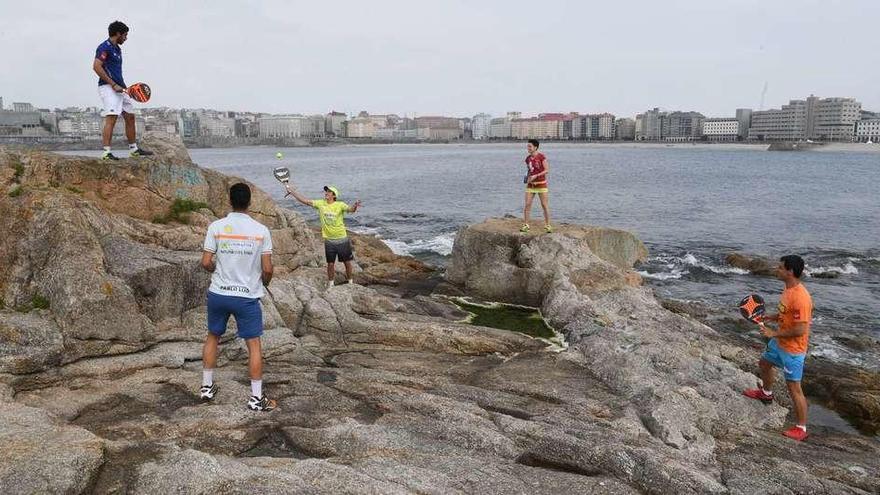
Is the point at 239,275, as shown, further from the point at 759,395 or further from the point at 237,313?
the point at 759,395

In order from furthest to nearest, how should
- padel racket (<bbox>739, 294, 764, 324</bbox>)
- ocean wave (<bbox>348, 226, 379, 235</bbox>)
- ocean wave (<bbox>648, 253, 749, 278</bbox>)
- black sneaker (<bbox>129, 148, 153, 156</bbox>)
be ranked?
ocean wave (<bbox>348, 226, 379, 235</bbox>)
ocean wave (<bbox>648, 253, 749, 278</bbox>)
black sneaker (<bbox>129, 148, 153, 156</bbox>)
padel racket (<bbox>739, 294, 764, 324</bbox>)

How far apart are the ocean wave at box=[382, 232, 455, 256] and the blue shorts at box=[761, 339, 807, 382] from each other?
709 inches

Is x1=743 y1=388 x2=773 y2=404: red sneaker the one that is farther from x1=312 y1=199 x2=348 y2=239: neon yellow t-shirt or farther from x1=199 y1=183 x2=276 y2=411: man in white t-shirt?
x1=312 y1=199 x2=348 y2=239: neon yellow t-shirt

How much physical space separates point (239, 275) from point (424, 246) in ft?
72.9

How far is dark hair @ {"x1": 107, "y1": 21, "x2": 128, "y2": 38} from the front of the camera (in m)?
11.0

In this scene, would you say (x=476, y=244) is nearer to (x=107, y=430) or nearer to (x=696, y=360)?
(x=696, y=360)

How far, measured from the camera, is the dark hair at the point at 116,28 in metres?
11.0

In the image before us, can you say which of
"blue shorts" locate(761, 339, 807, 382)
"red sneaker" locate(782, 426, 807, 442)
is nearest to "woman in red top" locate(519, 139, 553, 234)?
"blue shorts" locate(761, 339, 807, 382)

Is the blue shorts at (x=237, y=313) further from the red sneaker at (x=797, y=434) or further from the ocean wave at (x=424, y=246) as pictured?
the ocean wave at (x=424, y=246)

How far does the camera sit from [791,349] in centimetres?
897

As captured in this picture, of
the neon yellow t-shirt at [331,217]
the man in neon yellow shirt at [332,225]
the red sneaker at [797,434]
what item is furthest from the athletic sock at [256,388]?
the red sneaker at [797,434]

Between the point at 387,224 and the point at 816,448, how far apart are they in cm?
3109

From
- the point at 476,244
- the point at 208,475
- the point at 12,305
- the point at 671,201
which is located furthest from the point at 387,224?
the point at 208,475

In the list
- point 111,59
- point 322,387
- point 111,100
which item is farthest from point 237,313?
point 111,59
